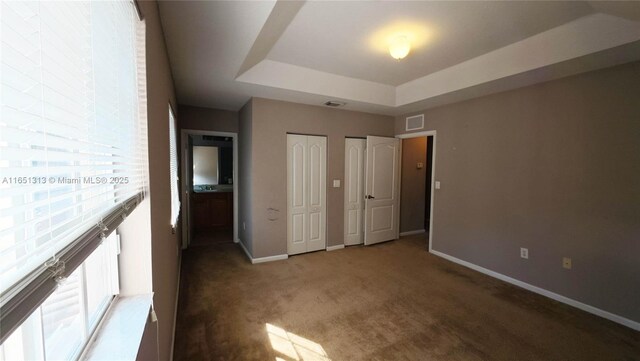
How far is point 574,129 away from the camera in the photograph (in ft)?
8.81

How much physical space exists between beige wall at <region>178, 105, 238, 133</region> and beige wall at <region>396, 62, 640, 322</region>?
12.0ft

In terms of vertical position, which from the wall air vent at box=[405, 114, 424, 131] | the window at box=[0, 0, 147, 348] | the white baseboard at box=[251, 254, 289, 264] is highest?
the wall air vent at box=[405, 114, 424, 131]

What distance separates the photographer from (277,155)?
3783 mm

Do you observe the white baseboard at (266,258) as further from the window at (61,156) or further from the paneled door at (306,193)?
the window at (61,156)

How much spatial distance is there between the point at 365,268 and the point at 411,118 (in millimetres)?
2782

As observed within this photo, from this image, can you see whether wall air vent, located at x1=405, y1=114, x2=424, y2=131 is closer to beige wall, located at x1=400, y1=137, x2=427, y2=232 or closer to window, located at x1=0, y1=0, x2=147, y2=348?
beige wall, located at x1=400, y1=137, x2=427, y2=232

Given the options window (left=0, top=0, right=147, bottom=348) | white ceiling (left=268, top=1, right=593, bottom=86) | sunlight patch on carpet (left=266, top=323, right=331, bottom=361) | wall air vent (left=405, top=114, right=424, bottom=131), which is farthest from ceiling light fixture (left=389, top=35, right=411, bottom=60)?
sunlight patch on carpet (left=266, top=323, right=331, bottom=361)

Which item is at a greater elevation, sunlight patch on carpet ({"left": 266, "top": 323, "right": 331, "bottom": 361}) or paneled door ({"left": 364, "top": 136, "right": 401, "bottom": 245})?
paneled door ({"left": 364, "top": 136, "right": 401, "bottom": 245})

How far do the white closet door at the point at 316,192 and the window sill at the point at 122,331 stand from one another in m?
3.10

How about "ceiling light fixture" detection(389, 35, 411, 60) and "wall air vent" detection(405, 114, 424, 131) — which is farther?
"wall air vent" detection(405, 114, 424, 131)

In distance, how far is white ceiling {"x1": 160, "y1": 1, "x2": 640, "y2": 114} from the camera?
1.93 m

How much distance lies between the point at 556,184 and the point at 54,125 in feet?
13.0

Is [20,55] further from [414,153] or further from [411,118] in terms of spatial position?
[414,153]

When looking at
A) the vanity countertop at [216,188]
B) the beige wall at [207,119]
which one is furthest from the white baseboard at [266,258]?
the beige wall at [207,119]
